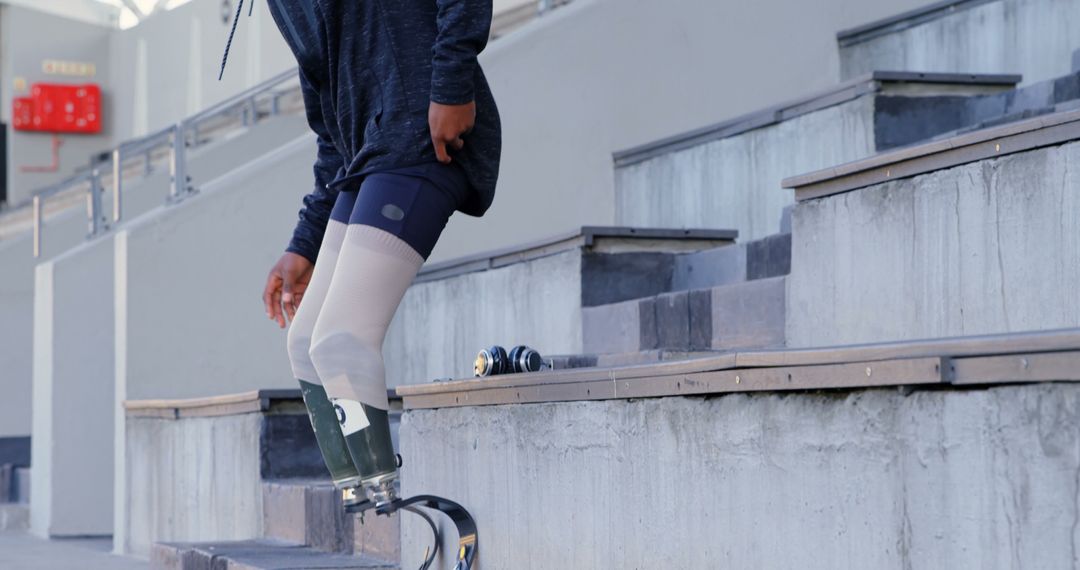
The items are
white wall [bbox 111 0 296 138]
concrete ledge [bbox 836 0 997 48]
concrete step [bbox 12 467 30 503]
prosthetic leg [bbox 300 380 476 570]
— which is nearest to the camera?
prosthetic leg [bbox 300 380 476 570]

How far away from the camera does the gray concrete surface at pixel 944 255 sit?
9.75ft

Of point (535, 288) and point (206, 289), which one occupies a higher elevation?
point (206, 289)

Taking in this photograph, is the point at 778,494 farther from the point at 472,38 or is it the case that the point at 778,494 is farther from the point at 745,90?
the point at 745,90

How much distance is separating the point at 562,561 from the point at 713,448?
583mm

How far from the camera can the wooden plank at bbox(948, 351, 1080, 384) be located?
165 cm

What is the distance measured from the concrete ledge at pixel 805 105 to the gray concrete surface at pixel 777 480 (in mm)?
2453

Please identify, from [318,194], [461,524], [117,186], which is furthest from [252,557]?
[117,186]

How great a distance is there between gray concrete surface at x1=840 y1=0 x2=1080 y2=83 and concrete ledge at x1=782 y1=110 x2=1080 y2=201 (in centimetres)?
221

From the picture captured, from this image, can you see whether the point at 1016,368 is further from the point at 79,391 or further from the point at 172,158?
the point at 79,391

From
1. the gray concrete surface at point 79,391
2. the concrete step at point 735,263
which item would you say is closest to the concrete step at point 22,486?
the gray concrete surface at point 79,391

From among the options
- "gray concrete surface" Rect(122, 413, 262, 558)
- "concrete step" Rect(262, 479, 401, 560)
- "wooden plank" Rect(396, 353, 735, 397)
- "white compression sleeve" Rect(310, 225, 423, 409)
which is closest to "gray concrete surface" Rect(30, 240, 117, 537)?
"gray concrete surface" Rect(122, 413, 262, 558)

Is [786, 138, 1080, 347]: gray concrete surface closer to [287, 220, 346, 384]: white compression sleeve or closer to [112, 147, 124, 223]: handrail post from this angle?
[287, 220, 346, 384]: white compression sleeve

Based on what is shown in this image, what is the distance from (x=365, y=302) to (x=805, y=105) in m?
3.24

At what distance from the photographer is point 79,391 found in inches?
304
